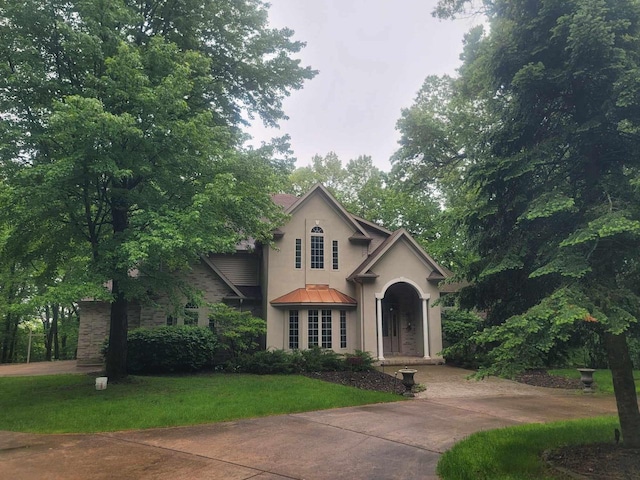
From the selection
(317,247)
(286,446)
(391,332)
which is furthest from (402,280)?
(286,446)

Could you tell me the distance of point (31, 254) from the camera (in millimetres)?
12922

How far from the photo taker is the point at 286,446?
713 centimetres

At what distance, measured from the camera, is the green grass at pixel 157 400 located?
8.84 m

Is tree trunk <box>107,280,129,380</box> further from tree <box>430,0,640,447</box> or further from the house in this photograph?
tree <box>430,0,640,447</box>

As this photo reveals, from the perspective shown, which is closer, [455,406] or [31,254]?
[455,406]

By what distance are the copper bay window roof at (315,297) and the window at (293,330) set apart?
0.76 meters

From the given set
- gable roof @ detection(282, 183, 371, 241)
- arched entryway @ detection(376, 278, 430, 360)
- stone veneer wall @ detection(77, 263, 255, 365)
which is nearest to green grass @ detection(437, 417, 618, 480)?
arched entryway @ detection(376, 278, 430, 360)

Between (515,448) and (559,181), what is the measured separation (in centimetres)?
449

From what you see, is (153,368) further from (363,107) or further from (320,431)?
(363,107)

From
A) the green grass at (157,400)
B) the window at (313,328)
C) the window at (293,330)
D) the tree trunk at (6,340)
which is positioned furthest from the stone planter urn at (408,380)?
the tree trunk at (6,340)

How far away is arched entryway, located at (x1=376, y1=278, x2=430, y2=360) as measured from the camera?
20.3 metres

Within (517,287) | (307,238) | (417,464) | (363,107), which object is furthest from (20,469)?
(363,107)

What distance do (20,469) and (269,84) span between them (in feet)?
44.2

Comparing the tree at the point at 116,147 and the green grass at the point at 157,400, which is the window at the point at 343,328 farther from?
the tree at the point at 116,147
